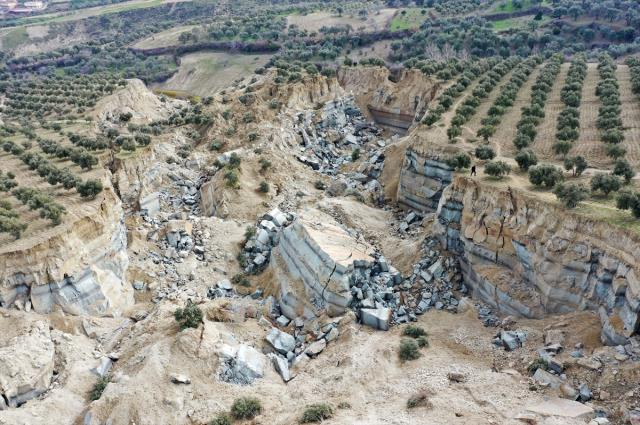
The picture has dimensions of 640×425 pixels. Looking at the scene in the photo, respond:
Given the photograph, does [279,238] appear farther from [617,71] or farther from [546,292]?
[617,71]

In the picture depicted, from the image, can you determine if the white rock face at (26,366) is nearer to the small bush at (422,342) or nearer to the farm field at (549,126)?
the small bush at (422,342)

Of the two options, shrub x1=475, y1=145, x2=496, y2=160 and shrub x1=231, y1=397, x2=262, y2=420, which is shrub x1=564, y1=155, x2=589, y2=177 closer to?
shrub x1=475, y1=145, x2=496, y2=160

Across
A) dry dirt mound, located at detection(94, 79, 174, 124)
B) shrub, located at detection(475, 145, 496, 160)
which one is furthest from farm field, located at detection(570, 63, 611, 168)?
dry dirt mound, located at detection(94, 79, 174, 124)

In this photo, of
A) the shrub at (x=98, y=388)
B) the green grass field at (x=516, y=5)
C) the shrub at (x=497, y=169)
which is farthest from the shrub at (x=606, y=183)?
the green grass field at (x=516, y=5)

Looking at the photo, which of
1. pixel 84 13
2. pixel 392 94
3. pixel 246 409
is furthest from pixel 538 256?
pixel 84 13

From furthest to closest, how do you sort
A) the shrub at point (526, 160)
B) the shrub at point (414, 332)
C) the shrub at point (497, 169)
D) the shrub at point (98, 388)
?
the shrub at point (526, 160) → the shrub at point (497, 169) → the shrub at point (414, 332) → the shrub at point (98, 388)

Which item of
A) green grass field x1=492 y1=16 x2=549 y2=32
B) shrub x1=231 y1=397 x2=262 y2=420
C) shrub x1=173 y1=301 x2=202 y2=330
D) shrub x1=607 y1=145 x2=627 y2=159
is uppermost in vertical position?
shrub x1=607 y1=145 x2=627 y2=159

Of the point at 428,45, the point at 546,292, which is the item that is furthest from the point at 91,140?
the point at 428,45
